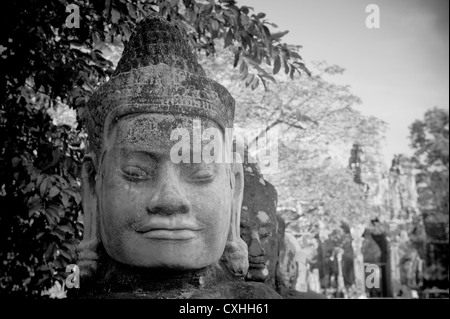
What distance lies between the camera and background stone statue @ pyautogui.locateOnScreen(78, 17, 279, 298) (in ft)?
7.20

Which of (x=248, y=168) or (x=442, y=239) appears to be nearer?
(x=248, y=168)

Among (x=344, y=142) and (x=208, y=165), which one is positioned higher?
(x=344, y=142)

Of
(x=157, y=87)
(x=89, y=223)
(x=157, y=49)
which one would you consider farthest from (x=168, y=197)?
(x=157, y=49)

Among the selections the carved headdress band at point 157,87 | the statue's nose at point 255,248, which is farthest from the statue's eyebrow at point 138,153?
the statue's nose at point 255,248

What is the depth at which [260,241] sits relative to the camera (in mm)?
3332

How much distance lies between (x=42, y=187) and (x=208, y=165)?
140 cm

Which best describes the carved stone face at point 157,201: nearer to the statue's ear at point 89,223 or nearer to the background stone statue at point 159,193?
the background stone statue at point 159,193

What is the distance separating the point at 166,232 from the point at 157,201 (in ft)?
0.55

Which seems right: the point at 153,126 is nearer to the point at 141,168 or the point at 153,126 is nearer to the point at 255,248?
the point at 141,168

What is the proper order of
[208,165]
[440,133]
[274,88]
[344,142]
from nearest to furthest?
[208,165] < [274,88] < [344,142] < [440,133]

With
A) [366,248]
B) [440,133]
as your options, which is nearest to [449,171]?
[440,133]

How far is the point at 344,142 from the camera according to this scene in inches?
427

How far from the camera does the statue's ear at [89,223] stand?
2469mm
